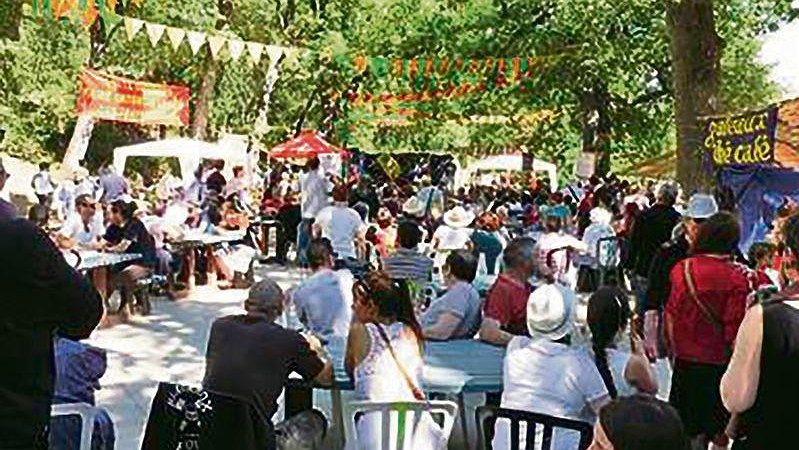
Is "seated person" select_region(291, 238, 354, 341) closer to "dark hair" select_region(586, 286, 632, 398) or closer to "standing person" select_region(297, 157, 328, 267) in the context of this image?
"dark hair" select_region(586, 286, 632, 398)

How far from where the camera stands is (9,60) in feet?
105

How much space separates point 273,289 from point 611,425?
96.8 inches

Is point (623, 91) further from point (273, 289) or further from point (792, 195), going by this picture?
point (273, 289)

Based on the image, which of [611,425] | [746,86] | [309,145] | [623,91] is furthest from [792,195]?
[746,86]

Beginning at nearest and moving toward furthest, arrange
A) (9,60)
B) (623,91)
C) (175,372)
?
(175,372) < (623,91) < (9,60)

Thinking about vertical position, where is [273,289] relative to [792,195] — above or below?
below

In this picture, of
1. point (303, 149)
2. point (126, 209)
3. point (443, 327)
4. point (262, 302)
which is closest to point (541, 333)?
point (262, 302)

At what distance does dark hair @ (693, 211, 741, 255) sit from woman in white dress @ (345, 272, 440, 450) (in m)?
1.37

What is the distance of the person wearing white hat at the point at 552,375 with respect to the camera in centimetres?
421

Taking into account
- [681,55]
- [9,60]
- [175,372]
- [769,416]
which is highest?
[9,60]

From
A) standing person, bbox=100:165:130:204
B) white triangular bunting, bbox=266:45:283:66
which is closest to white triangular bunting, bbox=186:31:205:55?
white triangular bunting, bbox=266:45:283:66

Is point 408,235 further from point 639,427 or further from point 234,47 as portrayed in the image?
point 234,47

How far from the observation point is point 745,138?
1200 centimetres

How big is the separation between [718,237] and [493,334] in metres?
1.48
